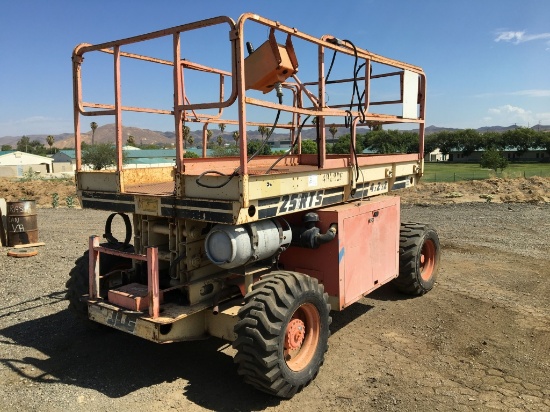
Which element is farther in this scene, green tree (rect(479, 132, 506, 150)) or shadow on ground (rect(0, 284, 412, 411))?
green tree (rect(479, 132, 506, 150))

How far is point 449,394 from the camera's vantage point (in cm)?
441

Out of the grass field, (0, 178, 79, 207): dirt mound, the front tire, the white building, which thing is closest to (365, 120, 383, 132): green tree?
the front tire

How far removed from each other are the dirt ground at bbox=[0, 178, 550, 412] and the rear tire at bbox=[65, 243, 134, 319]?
463mm

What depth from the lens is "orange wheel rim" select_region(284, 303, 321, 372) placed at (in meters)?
4.40

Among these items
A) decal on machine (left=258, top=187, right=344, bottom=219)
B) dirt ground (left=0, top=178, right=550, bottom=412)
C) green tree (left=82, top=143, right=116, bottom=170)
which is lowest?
dirt ground (left=0, top=178, right=550, bottom=412)

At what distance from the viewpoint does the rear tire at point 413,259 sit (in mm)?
6855

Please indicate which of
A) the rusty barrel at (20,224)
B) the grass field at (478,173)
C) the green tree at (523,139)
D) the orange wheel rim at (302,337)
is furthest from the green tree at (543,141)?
the orange wheel rim at (302,337)

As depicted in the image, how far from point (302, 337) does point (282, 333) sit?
528mm

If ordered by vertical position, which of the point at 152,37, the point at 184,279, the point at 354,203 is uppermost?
the point at 152,37

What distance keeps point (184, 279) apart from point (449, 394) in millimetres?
2719

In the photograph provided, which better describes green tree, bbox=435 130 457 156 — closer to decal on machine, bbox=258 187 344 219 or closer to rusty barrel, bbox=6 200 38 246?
rusty barrel, bbox=6 200 38 246

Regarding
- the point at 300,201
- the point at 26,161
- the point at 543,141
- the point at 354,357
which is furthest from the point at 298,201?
the point at 543,141

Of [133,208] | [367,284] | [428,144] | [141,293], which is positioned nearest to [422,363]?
[367,284]

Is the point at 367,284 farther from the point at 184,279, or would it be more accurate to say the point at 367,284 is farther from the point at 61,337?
the point at 61,337
